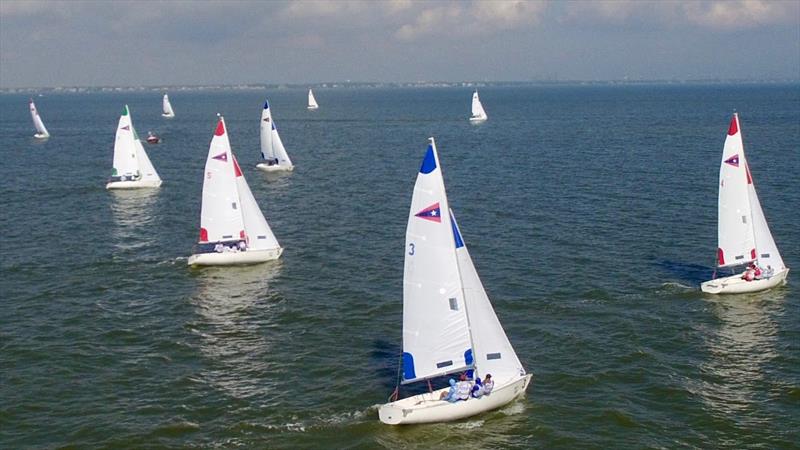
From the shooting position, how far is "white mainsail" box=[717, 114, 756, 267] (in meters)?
48.4

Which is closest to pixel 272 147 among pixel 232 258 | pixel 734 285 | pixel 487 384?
pixel 232 258

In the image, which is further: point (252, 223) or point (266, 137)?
point (266, 137)

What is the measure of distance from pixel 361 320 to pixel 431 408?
13780 millimetres

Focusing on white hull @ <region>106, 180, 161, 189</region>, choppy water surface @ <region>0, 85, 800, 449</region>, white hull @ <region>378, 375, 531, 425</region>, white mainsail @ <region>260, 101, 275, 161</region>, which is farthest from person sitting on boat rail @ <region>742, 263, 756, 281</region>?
white mainsail @ <region>260, 101, 275, 161</region>

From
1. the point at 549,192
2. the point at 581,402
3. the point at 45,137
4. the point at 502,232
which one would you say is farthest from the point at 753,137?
the point at 45,137

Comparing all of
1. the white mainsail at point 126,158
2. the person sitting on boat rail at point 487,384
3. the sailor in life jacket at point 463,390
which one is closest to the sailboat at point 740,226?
the person sitting on boat rail at point 487,384

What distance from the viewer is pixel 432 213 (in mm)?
30750

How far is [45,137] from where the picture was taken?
154 m

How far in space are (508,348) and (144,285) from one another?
28.3 meters

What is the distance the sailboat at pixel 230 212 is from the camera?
56.1m

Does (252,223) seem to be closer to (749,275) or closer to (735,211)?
(735,211)

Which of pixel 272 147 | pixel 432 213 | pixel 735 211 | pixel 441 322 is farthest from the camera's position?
pixel 272 147

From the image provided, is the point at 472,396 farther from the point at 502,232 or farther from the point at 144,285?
the point at 502,232

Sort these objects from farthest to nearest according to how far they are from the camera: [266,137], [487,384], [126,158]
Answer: [266,137] → [126,158] → [487,384]
